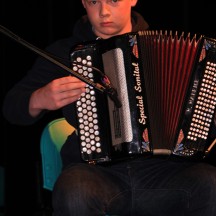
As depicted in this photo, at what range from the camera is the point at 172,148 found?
7.02 ft

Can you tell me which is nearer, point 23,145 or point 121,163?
point 121,163

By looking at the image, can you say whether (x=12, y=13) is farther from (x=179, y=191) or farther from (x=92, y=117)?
(x=179, y=191)

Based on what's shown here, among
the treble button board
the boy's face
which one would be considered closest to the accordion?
the treble button board

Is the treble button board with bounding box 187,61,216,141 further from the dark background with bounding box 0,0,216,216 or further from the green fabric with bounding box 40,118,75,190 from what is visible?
the dark background with bounding box 0,0,216,216

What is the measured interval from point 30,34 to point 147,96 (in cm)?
134

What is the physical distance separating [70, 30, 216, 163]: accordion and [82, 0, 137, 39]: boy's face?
214 mm

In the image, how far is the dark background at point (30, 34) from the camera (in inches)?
131

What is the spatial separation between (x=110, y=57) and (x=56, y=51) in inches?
14.0

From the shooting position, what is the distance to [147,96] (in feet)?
7.11

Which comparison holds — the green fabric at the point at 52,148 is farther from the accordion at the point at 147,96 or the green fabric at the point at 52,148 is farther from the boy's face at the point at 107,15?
the boy's face at the point at 107,15

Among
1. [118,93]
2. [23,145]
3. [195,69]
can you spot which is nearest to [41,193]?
[118,93]

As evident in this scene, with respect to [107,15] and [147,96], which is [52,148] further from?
[107,15]

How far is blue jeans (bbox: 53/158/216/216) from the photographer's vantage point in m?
1.95

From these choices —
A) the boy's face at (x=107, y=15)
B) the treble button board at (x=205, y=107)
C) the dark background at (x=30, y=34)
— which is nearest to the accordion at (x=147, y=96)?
the treble button board at (x=205, y=107)
